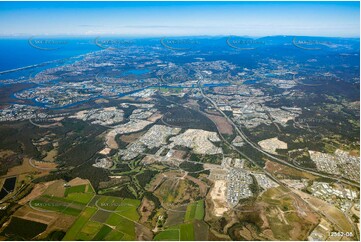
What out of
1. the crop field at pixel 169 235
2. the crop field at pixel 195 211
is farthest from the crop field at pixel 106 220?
the crop field at pixel 195 211

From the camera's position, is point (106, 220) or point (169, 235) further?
point (106, 220)

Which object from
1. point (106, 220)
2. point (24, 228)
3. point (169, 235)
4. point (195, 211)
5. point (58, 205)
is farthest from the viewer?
point (58, 205)

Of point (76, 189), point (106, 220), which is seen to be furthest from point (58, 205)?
point (106, 220)

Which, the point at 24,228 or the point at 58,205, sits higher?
the point at 24,228

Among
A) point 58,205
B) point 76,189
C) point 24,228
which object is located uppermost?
point 24,228

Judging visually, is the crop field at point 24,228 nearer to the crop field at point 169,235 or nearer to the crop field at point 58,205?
the crop field at point 58,205

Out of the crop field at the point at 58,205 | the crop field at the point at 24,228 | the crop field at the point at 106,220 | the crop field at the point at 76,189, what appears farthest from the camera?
the crop field at the point at 76,189

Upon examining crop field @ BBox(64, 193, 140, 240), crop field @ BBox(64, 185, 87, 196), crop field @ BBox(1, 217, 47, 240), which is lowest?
crop field @ BBox(64, 185, 87, 196)

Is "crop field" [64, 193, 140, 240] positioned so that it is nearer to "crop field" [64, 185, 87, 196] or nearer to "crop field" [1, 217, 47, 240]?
"crop field" [64, 185, 87, 196]

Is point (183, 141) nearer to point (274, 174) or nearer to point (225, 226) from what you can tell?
point (274, 174)

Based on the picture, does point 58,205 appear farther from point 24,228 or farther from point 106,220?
point 106,220

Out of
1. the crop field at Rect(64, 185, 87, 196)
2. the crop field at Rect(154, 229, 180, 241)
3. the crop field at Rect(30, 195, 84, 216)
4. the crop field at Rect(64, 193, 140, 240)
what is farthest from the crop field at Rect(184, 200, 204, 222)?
the crop field at Rect(64, 185, 87, 196)

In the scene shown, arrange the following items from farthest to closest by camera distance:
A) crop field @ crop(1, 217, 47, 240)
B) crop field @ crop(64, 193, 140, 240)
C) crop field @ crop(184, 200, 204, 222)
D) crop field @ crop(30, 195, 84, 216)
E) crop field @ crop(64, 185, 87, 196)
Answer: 1. crop field @ crop(64, 185, 87, 196)
2. crop field @ crop(30, 195, 84, 216)
3. crop field @ crop(184, 200, 204, 222)
4. crop field @ crop(64, 193, 140, 240)
5. crop field @ crop(1, 217, 47, 240)
